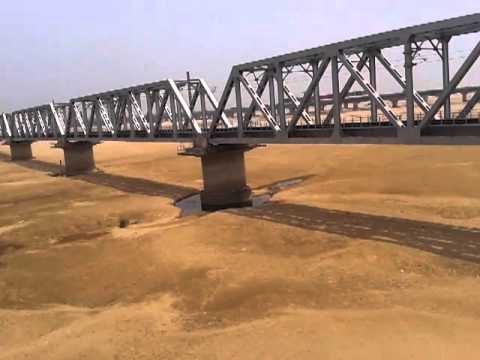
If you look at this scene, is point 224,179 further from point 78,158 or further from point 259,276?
point 78,158

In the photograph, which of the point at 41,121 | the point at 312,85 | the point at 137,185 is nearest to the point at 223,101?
the point at 312,85

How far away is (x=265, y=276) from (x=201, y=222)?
1105cm

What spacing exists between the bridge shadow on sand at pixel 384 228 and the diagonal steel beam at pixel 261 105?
203 inches

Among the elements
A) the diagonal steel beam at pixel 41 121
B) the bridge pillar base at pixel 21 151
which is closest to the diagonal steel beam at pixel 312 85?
the diagonal steel beam at pixel 41 121

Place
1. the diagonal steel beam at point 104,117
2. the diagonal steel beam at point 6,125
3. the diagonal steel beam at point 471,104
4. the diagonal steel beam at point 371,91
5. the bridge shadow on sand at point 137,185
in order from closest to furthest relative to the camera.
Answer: the diagonal steel beam at point 471,104 < the diagonal steel beam at point 371,91 < the bridge shadow on sand at point 137,185 < the diagonal steel beam at point 104,117 < the diagonal steel beam at point 6,125

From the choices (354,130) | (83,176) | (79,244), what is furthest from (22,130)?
(354,130)

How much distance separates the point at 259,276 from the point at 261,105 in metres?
15.0

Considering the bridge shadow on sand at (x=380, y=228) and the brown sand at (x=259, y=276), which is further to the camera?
the bridge shadow on sand at (x=380, y=228)

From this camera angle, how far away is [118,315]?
55.6 ft

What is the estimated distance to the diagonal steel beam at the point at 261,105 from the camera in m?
31.4

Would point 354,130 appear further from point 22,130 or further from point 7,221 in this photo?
point 22,130

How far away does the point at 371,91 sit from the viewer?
2492cm

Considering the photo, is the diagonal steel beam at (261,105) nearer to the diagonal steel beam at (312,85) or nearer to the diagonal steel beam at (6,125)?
the diagonal steel beam at (312,85)

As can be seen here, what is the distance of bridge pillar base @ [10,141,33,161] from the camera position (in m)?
104
